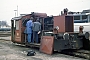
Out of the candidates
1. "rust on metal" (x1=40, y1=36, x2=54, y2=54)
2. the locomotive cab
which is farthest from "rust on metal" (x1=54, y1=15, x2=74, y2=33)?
the locomotive cab

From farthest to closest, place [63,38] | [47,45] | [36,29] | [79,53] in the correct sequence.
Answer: [36,29]
[47,45]
[63,38]
[79,53]

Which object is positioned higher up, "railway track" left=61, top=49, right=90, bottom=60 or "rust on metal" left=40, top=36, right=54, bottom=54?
"rust on metal" left=40, top=36, right=54, bottom=54

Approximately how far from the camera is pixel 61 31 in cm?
960

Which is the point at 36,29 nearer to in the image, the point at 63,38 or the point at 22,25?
the point at 22,25

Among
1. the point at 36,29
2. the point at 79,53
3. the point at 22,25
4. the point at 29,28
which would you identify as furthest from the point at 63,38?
the point at 22,25

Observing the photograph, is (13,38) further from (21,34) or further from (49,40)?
(49,40)

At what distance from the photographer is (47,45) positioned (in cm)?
912

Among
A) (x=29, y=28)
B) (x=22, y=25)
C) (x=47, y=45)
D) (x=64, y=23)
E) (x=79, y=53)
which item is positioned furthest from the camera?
(x=22, y=25)

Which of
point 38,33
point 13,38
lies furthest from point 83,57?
point 13,38

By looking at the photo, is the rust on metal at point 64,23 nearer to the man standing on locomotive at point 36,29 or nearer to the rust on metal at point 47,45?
the rust on metal at point 47,45

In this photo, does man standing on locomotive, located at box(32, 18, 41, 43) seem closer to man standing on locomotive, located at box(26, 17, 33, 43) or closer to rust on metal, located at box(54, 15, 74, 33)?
man standing on locomotive, located at box(26, 17, 33, 43)

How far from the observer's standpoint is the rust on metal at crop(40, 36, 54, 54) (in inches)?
349

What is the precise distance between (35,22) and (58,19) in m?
2.03

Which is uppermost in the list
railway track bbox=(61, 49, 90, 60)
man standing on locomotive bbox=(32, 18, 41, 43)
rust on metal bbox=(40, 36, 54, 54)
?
man standing on locomotive bbox=(32, 18, 41, 43)
